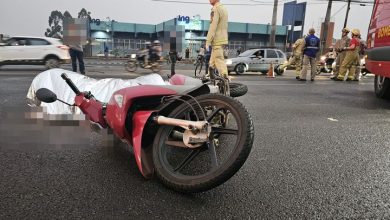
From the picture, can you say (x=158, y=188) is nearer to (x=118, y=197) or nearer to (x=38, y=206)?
(x=118, y=197)

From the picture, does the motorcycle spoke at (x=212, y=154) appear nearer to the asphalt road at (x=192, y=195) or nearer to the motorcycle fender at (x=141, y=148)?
the asphalt road at (x=192, y=195)

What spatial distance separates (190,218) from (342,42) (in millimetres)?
11321

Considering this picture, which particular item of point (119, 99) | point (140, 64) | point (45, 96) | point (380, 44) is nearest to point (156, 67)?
point (140, 64)

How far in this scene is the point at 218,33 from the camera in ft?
20.4

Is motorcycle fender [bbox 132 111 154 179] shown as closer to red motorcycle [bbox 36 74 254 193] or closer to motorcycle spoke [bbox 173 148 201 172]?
red motorcycle [bbox 36 74 254 193]

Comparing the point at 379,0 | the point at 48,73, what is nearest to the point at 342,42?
the point at 379,0

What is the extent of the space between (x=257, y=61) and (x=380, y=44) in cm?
1049

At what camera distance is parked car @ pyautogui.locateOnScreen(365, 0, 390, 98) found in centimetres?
526

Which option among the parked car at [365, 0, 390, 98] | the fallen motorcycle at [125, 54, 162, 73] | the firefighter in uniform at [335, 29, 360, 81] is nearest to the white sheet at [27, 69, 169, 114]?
the parked car at [365, 0, 390, 98]

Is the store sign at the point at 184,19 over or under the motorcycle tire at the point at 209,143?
over

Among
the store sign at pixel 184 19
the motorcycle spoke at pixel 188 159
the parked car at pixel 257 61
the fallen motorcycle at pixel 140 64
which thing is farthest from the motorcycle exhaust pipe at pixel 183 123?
the store sign at pixel 184 19

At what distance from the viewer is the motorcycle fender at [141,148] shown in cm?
212

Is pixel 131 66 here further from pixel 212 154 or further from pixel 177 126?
pixel 212 154

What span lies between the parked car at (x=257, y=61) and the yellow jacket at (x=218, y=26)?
9425 millimetres
